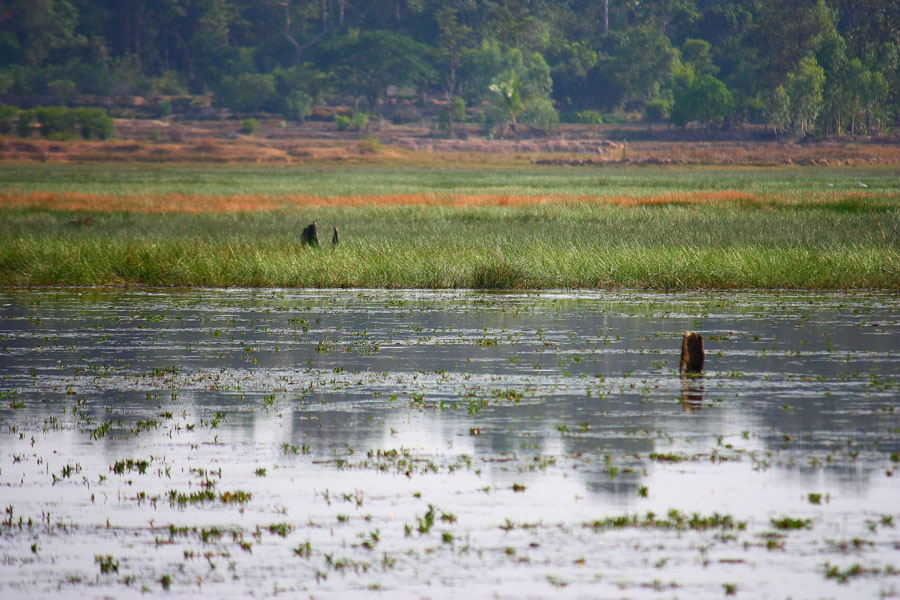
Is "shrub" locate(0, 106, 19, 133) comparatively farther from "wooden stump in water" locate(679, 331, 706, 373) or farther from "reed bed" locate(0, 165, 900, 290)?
"wooden stump in water" locate(679, 331, 706, 373)

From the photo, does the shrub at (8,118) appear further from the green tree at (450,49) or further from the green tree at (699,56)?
the green tree at (699,56)

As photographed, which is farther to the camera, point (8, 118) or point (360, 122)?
point (360, 122)

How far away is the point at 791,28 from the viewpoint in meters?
158

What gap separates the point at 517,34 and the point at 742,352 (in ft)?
552

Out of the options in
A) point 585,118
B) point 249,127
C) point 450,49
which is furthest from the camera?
point 450,49

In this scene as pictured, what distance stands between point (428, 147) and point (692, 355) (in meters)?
129

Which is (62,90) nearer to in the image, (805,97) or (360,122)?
(360,122)

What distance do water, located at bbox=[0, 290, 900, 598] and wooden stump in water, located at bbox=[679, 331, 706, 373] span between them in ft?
0.59

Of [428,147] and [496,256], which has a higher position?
[496,256]

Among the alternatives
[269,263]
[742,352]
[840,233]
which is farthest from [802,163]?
[742,352]

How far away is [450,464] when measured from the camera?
12.5 m

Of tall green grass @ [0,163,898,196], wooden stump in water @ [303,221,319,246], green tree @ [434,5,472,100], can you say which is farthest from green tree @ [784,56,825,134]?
wooden stump in water @ [303,221,319,246]

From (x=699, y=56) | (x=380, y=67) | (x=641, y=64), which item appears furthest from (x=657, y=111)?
(x=380, y=67)

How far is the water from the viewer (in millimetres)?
9391
